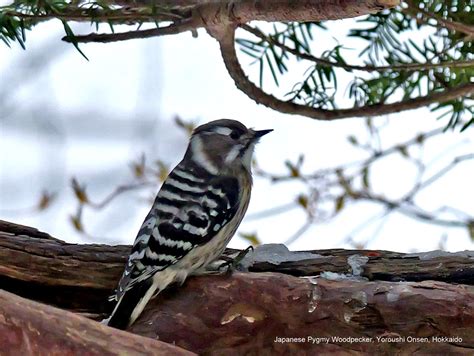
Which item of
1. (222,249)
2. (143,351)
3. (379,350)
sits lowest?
(143,351)

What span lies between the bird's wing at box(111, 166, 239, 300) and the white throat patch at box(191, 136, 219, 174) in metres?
0.07

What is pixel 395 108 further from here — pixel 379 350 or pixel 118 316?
pixel 118 316

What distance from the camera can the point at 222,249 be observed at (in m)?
2.06

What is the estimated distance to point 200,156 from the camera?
2.35 m

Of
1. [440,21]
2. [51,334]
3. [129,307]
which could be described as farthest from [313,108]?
[51,334]

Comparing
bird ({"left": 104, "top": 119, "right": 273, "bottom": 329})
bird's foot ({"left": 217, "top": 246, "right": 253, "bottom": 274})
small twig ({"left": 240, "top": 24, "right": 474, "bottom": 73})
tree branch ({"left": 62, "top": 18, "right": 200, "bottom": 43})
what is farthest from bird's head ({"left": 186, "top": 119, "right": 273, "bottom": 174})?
tree branch ({"left": 62, "top": 18, "right": 200, "bottom": 43})

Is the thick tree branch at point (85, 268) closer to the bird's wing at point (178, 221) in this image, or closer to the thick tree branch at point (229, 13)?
the bird's wing at point (178, 221)

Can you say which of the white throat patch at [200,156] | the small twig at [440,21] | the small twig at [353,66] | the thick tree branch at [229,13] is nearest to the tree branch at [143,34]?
the thick tree branch at [229,13]

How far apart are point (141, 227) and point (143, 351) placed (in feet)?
2.21

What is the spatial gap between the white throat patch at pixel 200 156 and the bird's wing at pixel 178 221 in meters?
0.07

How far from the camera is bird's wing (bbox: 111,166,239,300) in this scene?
1866mm

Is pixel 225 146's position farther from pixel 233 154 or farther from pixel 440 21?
pixel 440 21

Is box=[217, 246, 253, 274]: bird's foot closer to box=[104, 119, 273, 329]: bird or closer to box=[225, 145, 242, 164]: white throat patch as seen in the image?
box=[104, 119, 273, 329]: bird

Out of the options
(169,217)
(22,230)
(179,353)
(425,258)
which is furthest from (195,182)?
(179,353)
